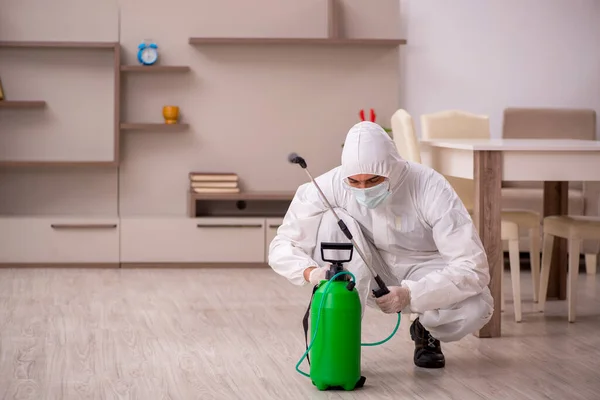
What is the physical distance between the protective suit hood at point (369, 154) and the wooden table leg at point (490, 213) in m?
0.85

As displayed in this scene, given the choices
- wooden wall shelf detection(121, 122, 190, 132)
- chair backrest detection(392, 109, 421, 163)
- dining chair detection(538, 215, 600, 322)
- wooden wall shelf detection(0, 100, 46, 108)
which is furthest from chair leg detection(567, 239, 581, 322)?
wooden wall shelf detection(0, 100, 46, 108)

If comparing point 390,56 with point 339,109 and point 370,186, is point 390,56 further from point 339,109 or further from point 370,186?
point 370,186

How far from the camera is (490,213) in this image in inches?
151

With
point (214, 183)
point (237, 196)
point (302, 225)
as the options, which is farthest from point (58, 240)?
point (302, 225)

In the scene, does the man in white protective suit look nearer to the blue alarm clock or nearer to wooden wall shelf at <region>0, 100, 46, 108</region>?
the blue alarm clock

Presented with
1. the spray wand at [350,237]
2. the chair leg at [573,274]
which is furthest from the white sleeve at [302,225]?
the chair leg at [573,274]

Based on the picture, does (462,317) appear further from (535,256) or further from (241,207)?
(241,207)

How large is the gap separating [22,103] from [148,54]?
857mm

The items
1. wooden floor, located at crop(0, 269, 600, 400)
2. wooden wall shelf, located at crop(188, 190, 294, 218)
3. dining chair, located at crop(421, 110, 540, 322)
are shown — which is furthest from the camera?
wooden wall shelf, located at crop(188, 190, 294, 218)

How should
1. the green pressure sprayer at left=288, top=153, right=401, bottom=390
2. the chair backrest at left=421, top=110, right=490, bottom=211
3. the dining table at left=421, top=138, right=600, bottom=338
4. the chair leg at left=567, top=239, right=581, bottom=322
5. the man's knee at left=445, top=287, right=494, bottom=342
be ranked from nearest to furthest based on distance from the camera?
the green pressure sprayer at left=288, top=153, right=401, bottom=390, the man's knee at left=445, top=287, right=494, bottom=342, the dining table at left=421, top=138, right=600, bottom=338, the chair leg at left=567, top=239, right=581, bottom=322, the chair backrest at left=421, top=110, right=490, bottom=211

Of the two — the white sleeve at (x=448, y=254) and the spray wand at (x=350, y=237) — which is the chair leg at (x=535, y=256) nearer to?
the white sleeve at (x=448, y=254)

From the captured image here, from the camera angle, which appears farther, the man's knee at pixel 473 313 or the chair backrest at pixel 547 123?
the chair backrest at pixel 547 123

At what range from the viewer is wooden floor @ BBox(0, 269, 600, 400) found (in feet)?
9.82

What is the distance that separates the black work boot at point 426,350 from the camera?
130 inches
